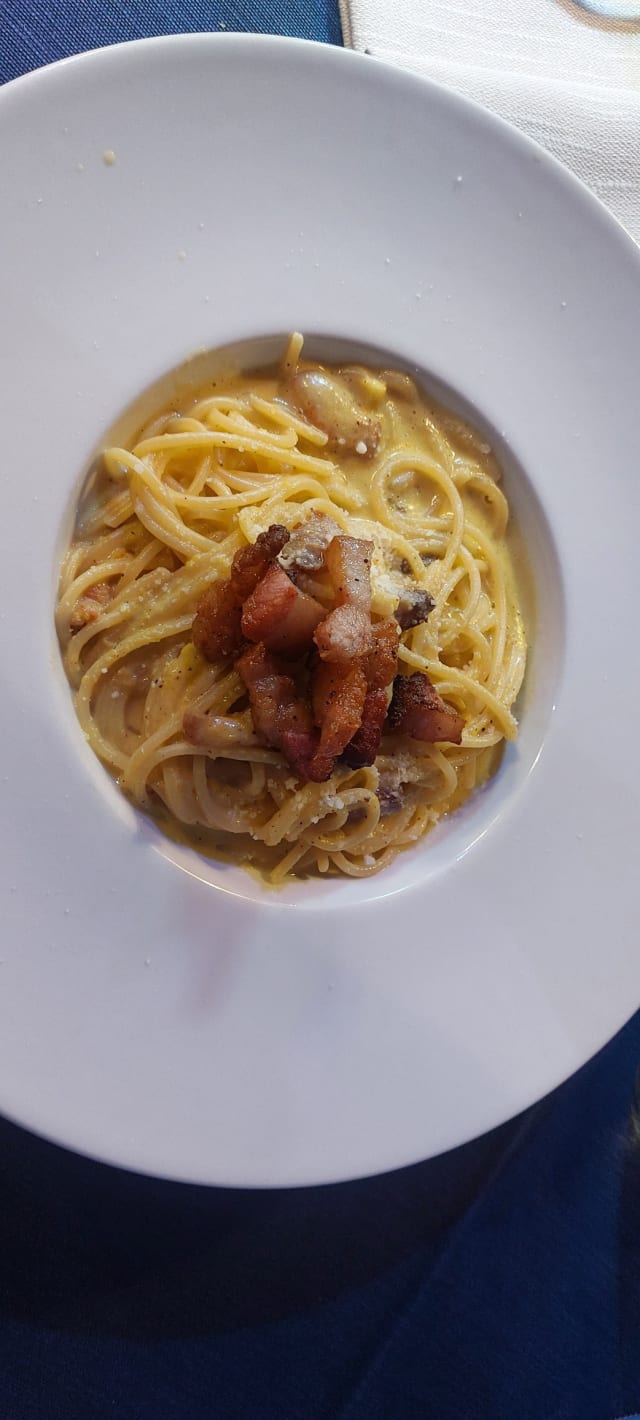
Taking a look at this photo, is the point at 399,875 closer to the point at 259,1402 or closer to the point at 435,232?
the point at 259,1402

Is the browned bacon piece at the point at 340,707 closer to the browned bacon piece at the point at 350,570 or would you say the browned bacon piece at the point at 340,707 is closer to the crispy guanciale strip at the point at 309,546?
the browned bacon piece at the point at 350,570

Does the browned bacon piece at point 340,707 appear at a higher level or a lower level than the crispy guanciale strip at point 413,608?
lower

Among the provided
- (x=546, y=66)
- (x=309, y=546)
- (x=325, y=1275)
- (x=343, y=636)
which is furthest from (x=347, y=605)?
(x=546, y=66)

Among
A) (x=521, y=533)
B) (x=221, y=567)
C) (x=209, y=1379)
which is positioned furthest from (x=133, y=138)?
(x=209, y=1379)

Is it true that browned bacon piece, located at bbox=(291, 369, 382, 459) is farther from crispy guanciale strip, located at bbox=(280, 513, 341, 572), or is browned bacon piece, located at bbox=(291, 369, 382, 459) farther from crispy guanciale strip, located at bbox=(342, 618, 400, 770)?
crispy guanciale strip, located at bbox=(342, 618, 400, 770)

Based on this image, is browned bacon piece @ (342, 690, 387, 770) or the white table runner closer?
browned bacon piece @ (342, 690, 387, 770)

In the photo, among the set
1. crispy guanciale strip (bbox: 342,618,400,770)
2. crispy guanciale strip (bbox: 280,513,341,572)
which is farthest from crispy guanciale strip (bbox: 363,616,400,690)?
crispy guanciale strip (bbox: 280,513,341,572)

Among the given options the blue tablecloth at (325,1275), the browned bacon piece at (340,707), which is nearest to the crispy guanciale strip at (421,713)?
the browned bacon piece at (340,707)
